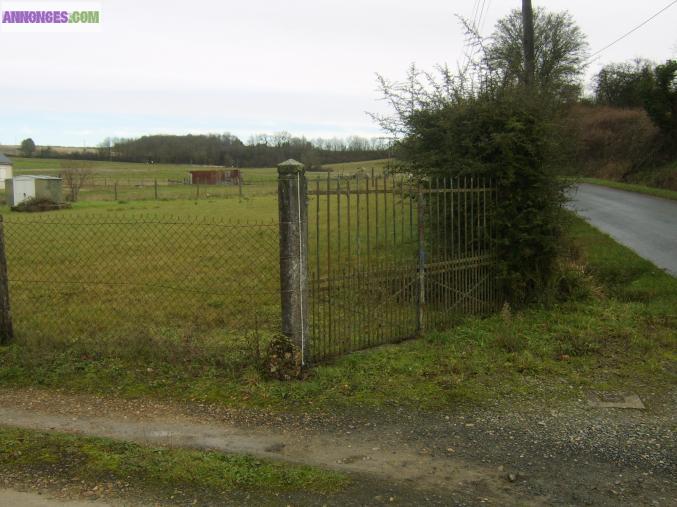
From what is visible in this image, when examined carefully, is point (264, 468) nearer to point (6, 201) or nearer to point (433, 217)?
point (433, 217)

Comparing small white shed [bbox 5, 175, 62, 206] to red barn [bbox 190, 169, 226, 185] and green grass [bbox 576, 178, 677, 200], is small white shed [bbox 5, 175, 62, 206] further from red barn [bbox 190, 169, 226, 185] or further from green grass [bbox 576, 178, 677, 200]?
green grass [bbox 576, 178, 677, 200]

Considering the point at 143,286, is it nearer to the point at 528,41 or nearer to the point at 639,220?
the point at 528,41

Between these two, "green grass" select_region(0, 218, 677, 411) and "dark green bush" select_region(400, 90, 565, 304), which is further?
"dark green bush" select_region(400, 90, 565, 304)

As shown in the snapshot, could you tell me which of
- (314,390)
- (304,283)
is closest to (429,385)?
(314,390)

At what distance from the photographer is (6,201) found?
3553 cm

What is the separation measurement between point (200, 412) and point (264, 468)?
1153 mm

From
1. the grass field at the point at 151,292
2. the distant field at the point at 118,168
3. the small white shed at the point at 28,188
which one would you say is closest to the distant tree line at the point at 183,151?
the distant field at the point at 118,168

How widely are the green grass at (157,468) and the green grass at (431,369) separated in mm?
977

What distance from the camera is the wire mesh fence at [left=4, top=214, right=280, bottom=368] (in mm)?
6766

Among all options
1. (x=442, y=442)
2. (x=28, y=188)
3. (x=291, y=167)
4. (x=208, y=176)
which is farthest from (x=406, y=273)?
(x=208, y=176)

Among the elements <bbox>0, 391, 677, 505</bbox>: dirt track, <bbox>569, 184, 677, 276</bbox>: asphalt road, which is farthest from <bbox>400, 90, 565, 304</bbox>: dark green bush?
<bbox>0, 391, 677, 505</bbox>: dirt track

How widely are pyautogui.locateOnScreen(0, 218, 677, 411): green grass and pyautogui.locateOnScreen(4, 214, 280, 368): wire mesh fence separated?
1.50 ft

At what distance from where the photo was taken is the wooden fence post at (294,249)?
537 cm

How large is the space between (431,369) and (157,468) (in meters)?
2.88
